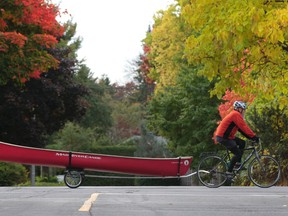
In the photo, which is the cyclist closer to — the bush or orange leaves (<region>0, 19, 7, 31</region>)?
orange leaves (<region>0, 19, 7, 31</region>)

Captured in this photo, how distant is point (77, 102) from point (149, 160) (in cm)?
2513

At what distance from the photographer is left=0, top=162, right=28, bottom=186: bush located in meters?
31.1

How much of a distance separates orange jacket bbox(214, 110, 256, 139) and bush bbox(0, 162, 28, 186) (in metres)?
16.1

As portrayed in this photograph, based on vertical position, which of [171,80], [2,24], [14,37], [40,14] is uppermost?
[171,80]

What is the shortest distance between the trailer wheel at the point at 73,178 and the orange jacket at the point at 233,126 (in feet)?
11.6

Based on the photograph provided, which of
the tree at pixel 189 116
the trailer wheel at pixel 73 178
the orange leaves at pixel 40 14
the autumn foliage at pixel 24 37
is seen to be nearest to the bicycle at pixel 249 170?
the trailer wheel at pixel 73 178

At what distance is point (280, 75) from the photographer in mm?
15812

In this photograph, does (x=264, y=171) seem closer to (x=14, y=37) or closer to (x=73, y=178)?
(x=73, y=178)

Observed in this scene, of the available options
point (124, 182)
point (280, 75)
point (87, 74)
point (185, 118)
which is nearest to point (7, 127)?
point (185, 118)

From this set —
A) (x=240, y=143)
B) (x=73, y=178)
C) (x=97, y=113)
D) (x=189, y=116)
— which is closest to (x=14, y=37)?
(x=73, y=178)

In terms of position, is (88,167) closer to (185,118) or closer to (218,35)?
(218,35)

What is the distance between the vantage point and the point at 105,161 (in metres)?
16.1

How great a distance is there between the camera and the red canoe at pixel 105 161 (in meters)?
15.5

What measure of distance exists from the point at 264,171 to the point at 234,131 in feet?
4.20
